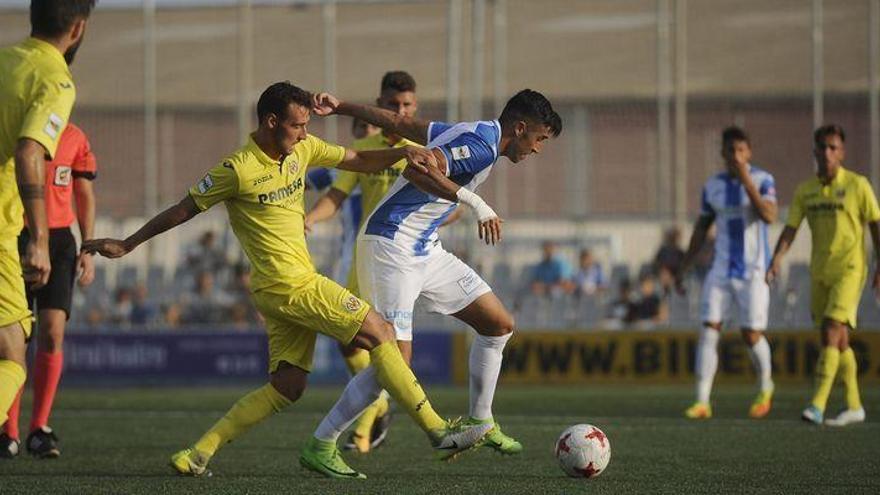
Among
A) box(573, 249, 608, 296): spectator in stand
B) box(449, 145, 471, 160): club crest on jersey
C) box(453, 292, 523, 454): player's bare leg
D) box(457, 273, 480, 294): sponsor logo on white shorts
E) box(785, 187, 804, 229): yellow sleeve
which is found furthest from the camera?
box(573, 249, 608, 296): spectator in stand

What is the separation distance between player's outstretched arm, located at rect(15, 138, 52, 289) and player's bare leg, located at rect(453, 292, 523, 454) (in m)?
3.11

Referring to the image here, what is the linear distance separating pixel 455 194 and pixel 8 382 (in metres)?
2.53

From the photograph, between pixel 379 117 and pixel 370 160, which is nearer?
pixel 370 160

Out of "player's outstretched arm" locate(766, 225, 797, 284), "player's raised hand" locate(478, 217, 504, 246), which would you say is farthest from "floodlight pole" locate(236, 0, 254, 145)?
"player's raised hand" locate(478, 217, 504, 246)

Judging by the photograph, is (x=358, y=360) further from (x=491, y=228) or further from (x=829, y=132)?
(x=829, y=132)

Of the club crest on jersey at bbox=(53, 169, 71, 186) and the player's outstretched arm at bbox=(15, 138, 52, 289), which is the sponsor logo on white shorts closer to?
the club crest on jersey at bbox=(53, 169, 71, 186)

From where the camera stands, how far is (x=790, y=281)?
63.2 feet

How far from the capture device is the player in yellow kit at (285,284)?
8.00 m

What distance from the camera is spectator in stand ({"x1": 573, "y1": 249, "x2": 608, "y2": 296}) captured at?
19.5 m

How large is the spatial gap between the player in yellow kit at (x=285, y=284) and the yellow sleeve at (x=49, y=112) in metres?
1.39

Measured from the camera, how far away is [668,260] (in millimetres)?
19250

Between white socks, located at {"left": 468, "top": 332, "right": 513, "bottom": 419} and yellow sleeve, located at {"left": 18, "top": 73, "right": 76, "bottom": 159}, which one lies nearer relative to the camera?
yellow sleeve, located at {"left": 18, "top": 73, "right": 76, "bottom": 159}

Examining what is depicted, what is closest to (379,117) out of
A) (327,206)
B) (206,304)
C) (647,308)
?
(327,206)

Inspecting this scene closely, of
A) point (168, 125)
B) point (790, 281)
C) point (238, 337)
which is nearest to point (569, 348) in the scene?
point (790, 281)
